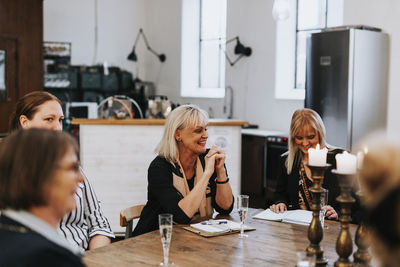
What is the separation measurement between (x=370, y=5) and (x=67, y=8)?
4.84 m

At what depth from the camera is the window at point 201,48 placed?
8.29 meters

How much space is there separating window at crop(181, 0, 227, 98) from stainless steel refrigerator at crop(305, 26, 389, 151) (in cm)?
305

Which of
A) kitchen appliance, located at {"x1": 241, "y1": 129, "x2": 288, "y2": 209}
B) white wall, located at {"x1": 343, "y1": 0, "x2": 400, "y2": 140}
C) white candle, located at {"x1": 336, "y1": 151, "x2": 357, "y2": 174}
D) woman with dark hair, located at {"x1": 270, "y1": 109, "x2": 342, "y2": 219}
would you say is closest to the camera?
white candle, located at {"x1": 336, "y1": 151, "x2": 357, "y2": 174}

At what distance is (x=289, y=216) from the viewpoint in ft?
8.71

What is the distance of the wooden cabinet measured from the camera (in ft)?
22.8

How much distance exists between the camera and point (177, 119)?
2.89 meters

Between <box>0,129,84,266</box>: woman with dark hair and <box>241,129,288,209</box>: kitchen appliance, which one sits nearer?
<box>0,129,84,266</box>: woman with dark hair

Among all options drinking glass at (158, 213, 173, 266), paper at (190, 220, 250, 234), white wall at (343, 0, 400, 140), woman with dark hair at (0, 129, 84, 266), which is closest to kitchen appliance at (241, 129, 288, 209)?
white wall at (343, 0, 400, 140)

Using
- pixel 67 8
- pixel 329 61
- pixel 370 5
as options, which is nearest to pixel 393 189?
pixel 329 61

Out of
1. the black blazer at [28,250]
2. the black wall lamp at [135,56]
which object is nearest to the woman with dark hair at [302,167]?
the black blazer at [28,250]

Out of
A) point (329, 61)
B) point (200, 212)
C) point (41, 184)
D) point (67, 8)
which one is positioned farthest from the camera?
point (67, 8)

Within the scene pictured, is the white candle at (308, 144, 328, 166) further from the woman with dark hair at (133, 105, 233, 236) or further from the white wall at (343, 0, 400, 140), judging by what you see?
the white wall at (343, 0, 400, 140)

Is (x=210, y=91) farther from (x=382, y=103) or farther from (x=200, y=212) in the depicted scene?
(x=200, y=212)

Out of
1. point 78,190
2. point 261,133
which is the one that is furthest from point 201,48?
point 78,190
